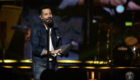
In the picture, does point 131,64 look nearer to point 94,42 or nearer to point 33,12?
point 94,42

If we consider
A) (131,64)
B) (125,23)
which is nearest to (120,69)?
(131,64)

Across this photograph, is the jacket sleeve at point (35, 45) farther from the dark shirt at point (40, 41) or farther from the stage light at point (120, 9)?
the stage light at point (120, 9)

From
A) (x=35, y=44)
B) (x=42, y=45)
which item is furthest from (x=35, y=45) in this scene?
(x=42, y=45)

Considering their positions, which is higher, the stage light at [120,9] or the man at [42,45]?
the stage light at [120,9]

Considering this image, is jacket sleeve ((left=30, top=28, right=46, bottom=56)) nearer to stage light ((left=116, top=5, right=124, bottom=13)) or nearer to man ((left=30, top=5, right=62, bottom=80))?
man ((left=30, top=5, right=62, bottom=80))

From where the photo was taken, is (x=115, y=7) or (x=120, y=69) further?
(x=115, y=7)

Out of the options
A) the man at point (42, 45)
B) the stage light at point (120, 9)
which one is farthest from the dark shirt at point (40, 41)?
the stage light at point (120, 9)

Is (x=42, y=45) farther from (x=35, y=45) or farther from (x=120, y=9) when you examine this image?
(x=120, y=9)

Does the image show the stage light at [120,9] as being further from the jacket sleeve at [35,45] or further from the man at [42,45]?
the jacket sleeve at [35,45]

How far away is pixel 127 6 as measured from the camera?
1027 cm

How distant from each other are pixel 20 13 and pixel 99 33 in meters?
3.61

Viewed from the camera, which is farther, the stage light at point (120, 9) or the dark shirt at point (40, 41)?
the stage light at point (120, 9)

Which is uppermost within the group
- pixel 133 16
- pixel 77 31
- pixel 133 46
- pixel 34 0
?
pixel 34 0

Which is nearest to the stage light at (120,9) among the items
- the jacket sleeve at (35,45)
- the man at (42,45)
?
the man at (42,45)
